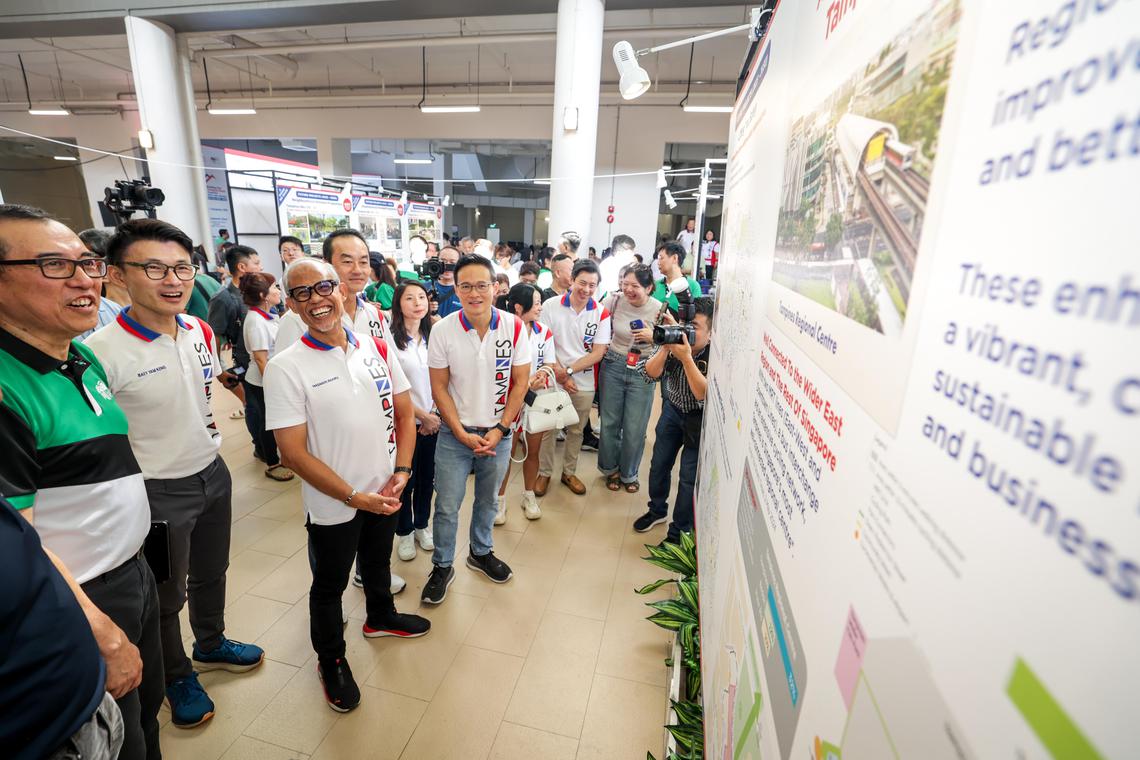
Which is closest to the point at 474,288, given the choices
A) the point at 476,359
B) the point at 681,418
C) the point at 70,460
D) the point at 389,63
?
the point at 476,359

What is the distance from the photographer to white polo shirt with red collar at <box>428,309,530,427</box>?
7.93 feet

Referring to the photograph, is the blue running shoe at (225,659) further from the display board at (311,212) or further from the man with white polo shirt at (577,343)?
the display board at (311,212)

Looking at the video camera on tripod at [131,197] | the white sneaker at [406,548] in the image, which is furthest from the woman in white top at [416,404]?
the video camera on tripod at [131,197]

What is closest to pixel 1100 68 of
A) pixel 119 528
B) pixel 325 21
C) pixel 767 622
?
pixel 767 622

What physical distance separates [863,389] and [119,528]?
1697 millimetres

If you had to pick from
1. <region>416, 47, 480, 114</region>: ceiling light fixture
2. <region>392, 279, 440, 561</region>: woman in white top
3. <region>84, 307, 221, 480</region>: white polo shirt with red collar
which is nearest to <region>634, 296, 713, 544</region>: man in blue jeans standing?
<region>392, 279, 440, 561</region>: woman in white top

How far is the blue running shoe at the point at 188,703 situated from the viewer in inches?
74.3

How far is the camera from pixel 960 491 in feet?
1.30

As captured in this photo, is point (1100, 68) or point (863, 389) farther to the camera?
point (863, 389)

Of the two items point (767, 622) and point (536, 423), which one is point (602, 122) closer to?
point (536, 423)

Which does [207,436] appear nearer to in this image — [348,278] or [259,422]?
[348,278]

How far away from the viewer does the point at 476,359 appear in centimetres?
243

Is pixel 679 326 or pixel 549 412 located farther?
pixel 549 412

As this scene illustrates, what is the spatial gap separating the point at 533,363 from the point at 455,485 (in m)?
0.80
